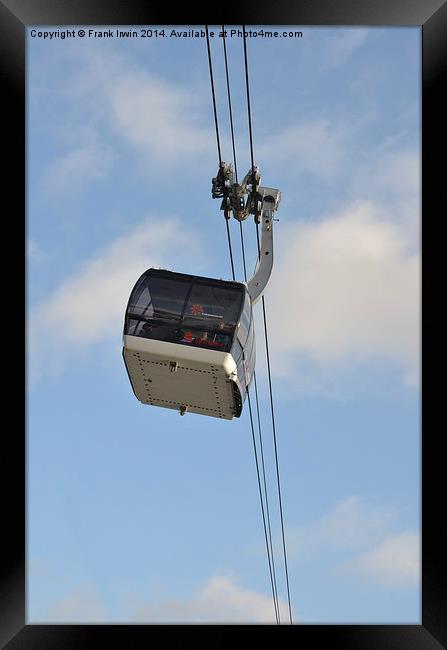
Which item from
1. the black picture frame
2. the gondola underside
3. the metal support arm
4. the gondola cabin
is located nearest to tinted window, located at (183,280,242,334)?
the gondola cabin

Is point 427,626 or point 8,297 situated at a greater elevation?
point 8,297

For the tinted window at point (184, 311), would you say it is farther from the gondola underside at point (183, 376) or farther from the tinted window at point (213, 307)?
the gondola underside at point (183, 376)

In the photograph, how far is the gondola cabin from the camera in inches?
504

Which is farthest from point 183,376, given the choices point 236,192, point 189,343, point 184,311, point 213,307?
point 236,192

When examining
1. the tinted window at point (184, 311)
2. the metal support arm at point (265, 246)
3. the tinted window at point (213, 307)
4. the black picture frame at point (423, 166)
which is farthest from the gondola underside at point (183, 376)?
the black picture frame at point (423, 166)

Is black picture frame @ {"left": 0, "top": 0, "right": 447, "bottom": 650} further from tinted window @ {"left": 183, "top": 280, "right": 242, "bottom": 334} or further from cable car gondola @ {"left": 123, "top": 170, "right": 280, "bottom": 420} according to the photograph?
tinted window @ {"left": 183, "top": 280, "right": 242, "bottom": 334}

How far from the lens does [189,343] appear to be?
12.9 meters

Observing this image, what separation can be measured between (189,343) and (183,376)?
0.47m

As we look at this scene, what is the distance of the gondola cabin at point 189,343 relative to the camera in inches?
504
